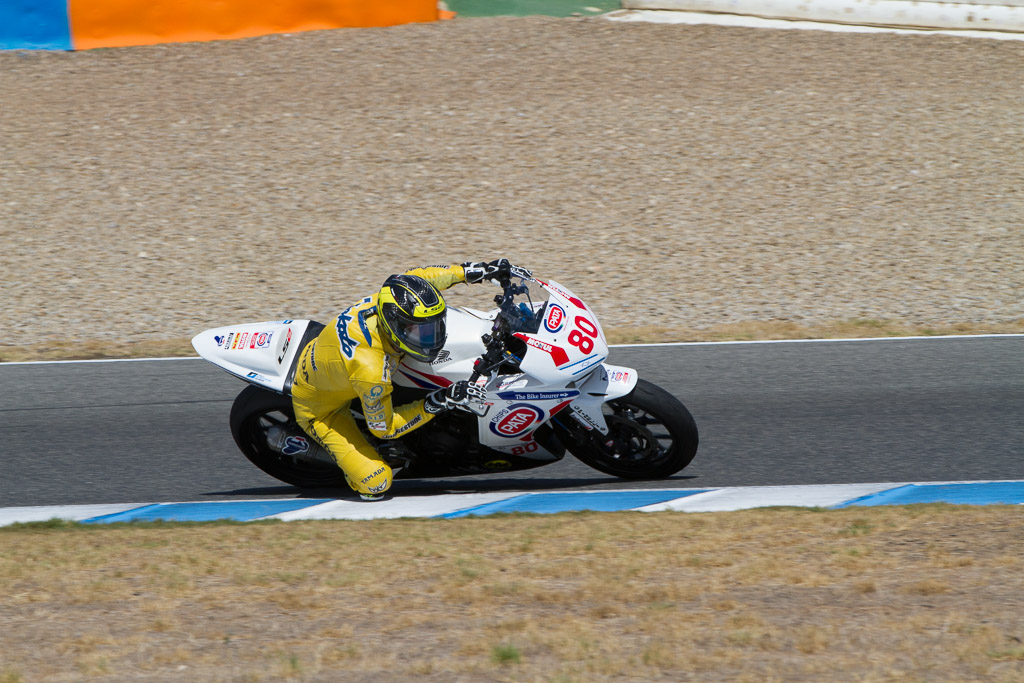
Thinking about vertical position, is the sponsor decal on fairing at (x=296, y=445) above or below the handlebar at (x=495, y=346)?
below

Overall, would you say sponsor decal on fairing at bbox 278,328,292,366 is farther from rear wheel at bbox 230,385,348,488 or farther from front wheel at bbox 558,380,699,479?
front wheel at bbox 558,380,699,479

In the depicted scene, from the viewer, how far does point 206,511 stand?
630 centimetres

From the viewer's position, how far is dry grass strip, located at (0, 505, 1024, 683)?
3.88 m

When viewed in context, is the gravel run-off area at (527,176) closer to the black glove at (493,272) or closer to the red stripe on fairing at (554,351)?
the black glove at (493,272)

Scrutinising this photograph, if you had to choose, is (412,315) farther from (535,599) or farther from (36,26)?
(36,26)

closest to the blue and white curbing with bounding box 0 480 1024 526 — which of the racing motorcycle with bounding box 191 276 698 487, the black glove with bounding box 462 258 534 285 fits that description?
the racing motorcycle with bounding box 191 276 698 487

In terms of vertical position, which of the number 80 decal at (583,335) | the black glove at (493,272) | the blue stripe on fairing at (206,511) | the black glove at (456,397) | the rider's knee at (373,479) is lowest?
the blue stripe on fairing at (206,511)

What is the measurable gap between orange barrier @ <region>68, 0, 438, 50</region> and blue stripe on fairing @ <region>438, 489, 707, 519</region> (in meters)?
12.8

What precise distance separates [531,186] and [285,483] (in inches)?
317

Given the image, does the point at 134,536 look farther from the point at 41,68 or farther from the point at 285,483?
the point at 41,68

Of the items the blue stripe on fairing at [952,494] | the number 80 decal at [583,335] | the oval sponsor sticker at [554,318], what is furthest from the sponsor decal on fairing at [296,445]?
the blue stripe on fairing at [952,494]

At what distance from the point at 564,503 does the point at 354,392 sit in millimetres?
1353

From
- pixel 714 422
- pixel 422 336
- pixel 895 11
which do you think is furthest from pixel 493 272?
pixel 895 11

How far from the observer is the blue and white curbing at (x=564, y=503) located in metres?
6.07
